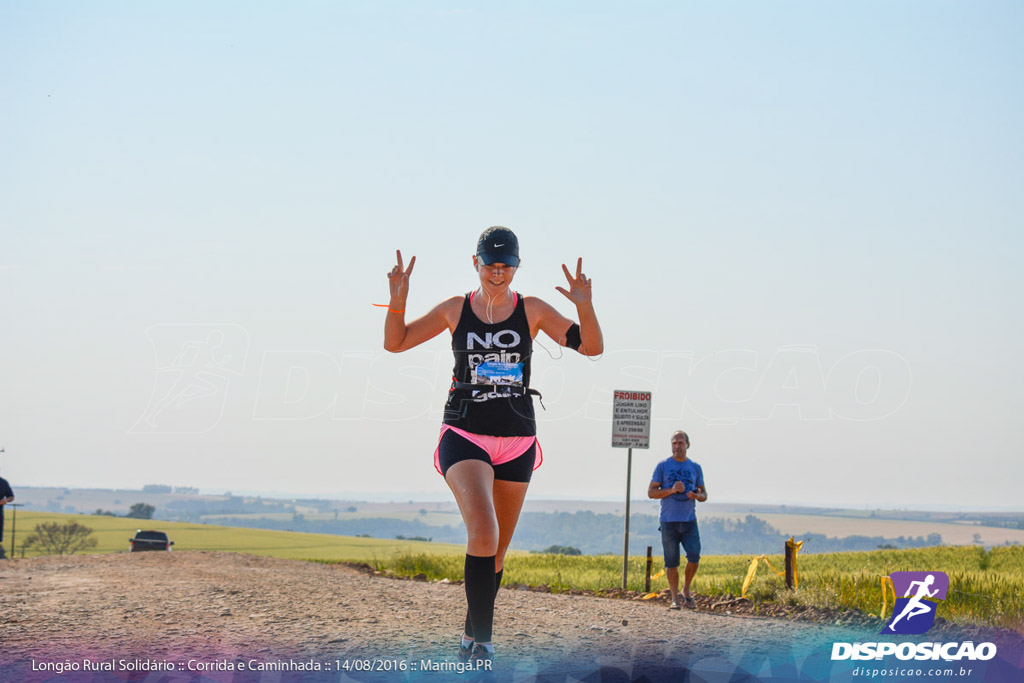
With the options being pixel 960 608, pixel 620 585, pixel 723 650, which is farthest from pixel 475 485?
pixel 620 585

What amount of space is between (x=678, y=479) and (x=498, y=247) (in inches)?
290

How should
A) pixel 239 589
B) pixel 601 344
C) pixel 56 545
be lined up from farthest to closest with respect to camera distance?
pixel 56 545
pixel 239 589
pixel 601 344

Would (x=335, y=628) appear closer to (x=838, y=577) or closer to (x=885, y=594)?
(x=885, y=594)

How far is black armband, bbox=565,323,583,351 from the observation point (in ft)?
21.6

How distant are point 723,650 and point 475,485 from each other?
310 centimetres

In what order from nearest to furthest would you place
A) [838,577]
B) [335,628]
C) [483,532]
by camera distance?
[483,532], [335,628], [838,577]

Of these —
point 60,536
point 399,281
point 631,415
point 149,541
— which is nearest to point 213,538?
point 60,536

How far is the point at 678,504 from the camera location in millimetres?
12875

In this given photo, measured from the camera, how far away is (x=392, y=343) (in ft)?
21.4

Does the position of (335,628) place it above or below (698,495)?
below

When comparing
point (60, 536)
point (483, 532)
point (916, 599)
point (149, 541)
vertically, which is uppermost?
point (483, 532)

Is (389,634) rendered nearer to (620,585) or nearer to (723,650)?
(723,650)

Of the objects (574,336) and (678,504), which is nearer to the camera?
(574,336)

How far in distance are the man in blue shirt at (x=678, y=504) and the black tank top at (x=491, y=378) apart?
6828 millimetres
